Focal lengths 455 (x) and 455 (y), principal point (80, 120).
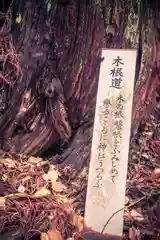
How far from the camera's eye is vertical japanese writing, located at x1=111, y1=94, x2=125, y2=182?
107 inches

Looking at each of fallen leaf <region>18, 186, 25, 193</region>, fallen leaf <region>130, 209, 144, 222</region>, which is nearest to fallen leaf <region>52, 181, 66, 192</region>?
fallen leaf <region>18, 186, 25, 193</region>

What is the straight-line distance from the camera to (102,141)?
2.79 m

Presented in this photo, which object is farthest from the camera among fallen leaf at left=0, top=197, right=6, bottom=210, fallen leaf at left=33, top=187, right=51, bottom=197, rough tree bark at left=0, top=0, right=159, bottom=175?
rough tree bark at left=0, top=0, right=159, bottom=175

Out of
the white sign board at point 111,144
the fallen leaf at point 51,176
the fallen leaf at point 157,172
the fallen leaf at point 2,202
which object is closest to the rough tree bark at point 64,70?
the fallen leaf at point 51,176

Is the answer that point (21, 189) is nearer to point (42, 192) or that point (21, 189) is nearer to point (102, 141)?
point (42, 192)

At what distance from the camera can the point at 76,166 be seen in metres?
3.08

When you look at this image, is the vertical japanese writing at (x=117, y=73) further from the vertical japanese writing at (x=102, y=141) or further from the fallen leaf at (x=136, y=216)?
the fallen leaf at (x=136, y=216)

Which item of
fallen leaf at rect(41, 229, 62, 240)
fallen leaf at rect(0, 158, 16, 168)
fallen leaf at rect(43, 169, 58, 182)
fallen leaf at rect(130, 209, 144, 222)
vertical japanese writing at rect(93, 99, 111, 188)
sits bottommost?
fallen leaf at rect(41, 229, 62, 240)

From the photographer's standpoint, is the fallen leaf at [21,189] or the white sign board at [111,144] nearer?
the white sign board at [111,144]

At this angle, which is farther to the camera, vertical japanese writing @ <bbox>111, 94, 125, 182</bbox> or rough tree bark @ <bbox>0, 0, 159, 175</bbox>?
rough tree bark @ <bbox>0, 0, 159, 175</bbox>

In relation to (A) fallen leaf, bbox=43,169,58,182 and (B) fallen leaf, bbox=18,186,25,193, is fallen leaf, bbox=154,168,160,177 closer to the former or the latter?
(A) fallen leaf, bbox=43,169,58,182

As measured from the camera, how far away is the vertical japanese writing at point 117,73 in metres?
2.89

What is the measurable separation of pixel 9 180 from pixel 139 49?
1.28m

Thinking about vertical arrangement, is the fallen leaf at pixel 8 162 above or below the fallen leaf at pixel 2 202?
above
